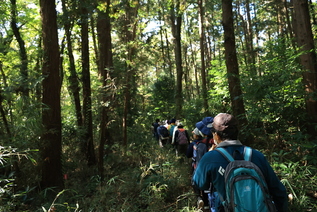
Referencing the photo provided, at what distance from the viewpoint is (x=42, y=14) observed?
5977 millimetres

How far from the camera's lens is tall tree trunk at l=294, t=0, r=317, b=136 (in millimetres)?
6012

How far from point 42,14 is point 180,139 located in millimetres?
6070

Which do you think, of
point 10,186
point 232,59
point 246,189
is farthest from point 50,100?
point 232,59

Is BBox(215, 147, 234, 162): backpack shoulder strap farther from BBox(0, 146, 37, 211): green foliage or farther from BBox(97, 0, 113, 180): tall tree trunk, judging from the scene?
BBox(97, 0, 113, 180): tall tree trunk

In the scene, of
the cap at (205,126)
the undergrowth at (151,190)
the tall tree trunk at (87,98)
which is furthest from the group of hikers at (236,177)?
the tall tree trunk at (87,98)

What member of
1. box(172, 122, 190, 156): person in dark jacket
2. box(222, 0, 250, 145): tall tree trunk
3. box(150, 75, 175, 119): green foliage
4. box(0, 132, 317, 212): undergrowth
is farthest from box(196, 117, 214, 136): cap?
box(150, 75, 175, 119): green foliage

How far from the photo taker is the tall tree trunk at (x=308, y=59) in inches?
237

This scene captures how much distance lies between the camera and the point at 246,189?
178 centimetres

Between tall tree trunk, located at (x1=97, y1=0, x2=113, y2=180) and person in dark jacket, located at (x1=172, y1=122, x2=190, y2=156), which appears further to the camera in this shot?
person in dark jacket, located at (x1=172, y1=122, x2=190, y2=156)

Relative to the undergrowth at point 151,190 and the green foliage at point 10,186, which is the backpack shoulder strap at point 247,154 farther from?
the green foliage at point 10,186

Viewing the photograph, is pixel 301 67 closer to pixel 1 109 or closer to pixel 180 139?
pixel 180 139

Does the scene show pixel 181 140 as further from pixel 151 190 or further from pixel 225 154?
pixel 225 154

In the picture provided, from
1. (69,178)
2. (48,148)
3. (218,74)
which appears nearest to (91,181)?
(69,178)

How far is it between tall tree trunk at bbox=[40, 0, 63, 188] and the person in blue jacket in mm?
5140
